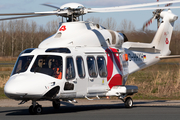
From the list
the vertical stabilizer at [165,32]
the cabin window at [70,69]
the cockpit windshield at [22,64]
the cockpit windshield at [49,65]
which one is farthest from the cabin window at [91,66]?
the vertical stabilizer at [165,32]

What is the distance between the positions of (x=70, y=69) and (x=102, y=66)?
1.91m

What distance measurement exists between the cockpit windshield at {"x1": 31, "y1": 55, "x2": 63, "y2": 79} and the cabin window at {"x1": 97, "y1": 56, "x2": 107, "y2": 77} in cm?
212

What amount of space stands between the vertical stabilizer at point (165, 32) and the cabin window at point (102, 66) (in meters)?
6.13

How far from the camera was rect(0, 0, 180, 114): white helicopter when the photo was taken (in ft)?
34.7

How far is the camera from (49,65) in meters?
11.1

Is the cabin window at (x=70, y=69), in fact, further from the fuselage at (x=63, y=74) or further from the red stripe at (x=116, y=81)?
the red stripe at (x=116, y=81)

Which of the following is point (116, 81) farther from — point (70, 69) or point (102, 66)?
point (70, 69)

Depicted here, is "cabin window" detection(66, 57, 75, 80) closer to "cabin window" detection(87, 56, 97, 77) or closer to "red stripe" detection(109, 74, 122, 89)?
"cabin window" detection(87, 56, 97, 77)

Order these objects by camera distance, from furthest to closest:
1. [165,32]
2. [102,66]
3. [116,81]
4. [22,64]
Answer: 1. [165,32]
2. [116,81]
3. [102,66]
4. [22,64]

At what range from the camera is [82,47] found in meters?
12.7

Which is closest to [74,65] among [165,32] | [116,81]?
[116,81]

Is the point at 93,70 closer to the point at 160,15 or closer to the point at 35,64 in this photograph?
the point at 35,64

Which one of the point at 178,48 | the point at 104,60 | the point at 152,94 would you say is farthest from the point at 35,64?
the point at 178,48

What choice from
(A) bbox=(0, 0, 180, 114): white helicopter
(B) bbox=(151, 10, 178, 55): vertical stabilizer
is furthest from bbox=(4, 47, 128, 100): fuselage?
(B) bbox=(151, 10, 178, 55): vertical stabilizer
